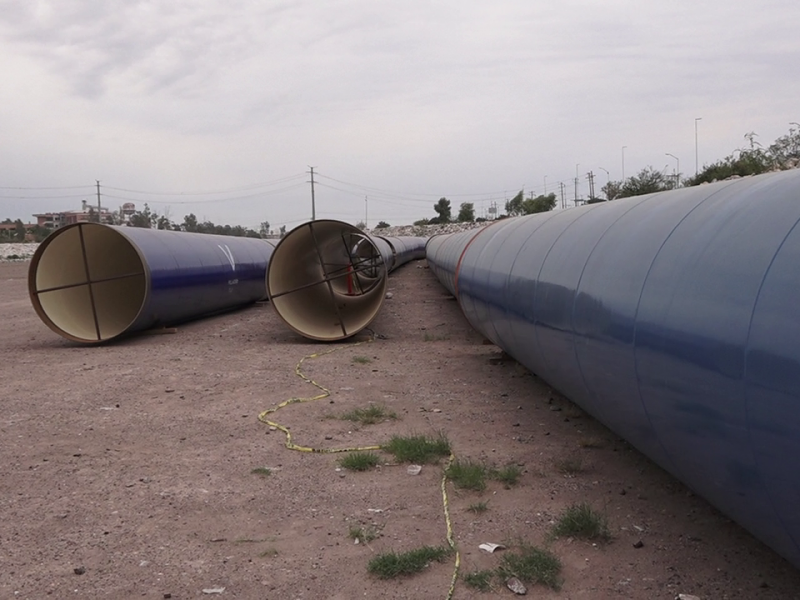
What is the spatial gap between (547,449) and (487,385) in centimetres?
250

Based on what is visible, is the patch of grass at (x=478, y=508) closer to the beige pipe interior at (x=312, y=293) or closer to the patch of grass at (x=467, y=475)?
the patch of grass at (x=467, y=475)

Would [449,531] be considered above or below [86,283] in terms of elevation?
below

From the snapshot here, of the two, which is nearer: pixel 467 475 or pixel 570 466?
pixel 467 475

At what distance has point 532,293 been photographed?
6.39 metres

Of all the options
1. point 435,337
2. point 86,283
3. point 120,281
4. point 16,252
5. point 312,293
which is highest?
point 16,252

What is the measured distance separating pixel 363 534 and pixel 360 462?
123cm

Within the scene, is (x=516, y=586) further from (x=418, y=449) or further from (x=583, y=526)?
(x=418, y=449)

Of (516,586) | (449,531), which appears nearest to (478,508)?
(449,531)

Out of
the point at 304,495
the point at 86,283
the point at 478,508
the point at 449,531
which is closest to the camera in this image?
the point at 449,531

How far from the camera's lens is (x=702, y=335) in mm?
3174

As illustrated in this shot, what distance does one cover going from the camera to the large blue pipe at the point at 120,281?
39.9ft

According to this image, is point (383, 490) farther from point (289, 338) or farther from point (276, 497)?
point (289, 338)

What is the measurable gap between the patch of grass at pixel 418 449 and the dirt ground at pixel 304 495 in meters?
0.14

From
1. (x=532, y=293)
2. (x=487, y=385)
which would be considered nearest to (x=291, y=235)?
(x=487, y=385)
